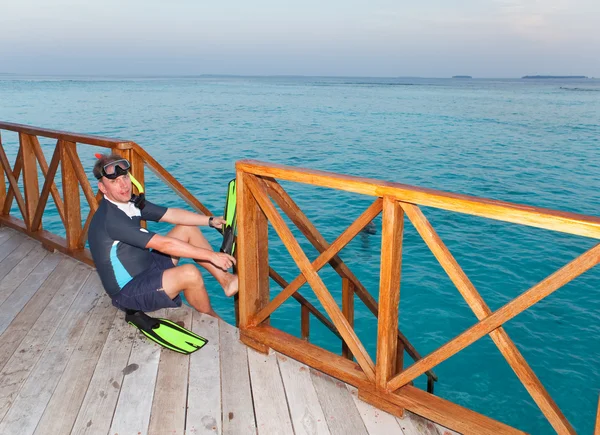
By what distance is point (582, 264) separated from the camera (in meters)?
1.93

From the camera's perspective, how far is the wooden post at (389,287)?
254cm

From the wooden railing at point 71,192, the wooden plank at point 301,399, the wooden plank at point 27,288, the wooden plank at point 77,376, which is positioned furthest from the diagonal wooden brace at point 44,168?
the wooden plank at point 301,399

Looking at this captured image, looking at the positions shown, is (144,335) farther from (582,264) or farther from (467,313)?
(467,313)

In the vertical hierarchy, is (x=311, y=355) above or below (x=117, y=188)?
below

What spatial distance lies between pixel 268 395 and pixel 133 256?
1.54m

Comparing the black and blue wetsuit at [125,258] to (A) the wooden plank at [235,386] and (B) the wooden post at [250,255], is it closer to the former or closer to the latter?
(A) the wooden plank at [235,386]

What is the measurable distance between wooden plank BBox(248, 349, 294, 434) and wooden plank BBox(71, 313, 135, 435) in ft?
2.67

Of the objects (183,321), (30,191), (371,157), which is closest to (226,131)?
(371,157)

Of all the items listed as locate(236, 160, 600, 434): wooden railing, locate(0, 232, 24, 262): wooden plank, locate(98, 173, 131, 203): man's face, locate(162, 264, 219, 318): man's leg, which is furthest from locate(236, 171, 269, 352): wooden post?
locate(0, 232, 24, 262): wooden plank

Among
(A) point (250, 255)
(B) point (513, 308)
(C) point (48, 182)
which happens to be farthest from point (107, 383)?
(C) point (48, 182)

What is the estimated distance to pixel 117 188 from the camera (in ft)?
11.7

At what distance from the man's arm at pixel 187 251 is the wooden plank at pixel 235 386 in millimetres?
605

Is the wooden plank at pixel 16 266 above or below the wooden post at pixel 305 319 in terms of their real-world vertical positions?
above

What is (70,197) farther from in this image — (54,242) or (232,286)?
(232,286)
